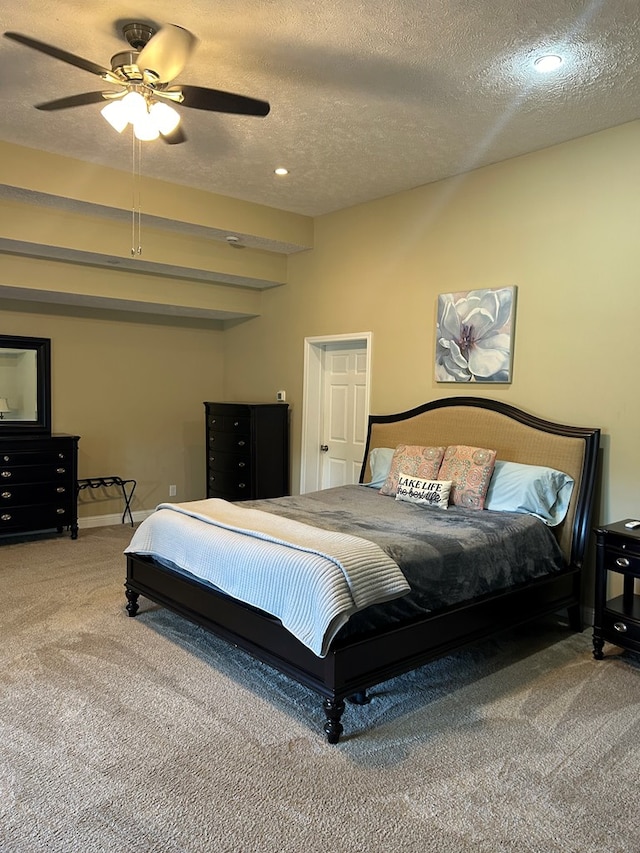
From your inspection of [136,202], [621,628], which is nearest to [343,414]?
[136,202]

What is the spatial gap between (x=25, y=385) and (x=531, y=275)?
4.61 m

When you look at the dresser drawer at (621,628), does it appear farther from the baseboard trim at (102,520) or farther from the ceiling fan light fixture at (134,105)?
the baseboard trim at (102,520)

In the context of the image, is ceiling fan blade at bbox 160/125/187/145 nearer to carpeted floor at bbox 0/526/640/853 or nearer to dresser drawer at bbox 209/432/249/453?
carpeted floor at bbox 0/526/640/853

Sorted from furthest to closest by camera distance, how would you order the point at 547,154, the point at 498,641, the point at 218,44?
1. the point at 547,154
2. the point at 498,641
3. the point at 218,44

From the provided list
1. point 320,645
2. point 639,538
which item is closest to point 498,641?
point 639,538

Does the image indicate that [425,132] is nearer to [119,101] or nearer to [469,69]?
[469,69]

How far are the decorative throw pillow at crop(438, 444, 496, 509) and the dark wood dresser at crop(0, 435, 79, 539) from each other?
3469 mm

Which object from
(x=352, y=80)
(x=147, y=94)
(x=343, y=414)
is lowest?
(x=343, y=414)

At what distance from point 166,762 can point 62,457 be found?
3755mm

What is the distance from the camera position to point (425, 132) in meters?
3.69

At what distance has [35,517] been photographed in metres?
5.35

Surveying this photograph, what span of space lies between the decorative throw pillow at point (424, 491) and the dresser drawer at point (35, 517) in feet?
10.6

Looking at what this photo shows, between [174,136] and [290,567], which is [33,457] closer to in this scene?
[174,136]

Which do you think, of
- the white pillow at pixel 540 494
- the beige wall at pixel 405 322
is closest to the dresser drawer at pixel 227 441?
the beige wall at pixel 405 322
